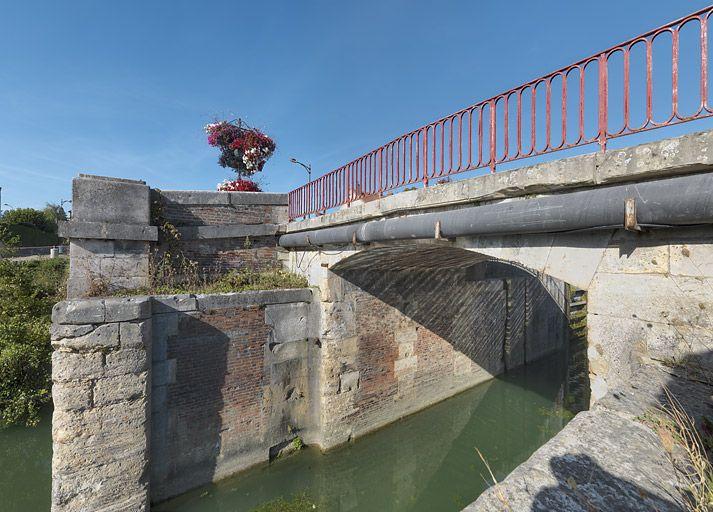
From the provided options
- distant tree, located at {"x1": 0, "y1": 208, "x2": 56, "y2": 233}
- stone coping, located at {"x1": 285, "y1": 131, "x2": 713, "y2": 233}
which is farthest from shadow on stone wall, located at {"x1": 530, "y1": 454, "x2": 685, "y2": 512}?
distant tree, located at {"x1": 0, "y1": 208, "x2": 56, "y2": 233}

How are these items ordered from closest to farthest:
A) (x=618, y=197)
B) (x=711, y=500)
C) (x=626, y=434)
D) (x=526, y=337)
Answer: (x=711, y=500) < (x=626, y=434) < (x=618, y=197) < (x=526, y=337)

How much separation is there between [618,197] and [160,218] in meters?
7.62

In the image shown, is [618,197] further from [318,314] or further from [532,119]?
[318,314]

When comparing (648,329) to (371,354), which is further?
(371,354)

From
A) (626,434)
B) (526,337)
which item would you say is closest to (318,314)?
(626,434)

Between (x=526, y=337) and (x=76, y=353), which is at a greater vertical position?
(x=76, y=353)

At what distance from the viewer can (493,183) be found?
3422 millimetres

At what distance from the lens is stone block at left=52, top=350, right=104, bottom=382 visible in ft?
15.2

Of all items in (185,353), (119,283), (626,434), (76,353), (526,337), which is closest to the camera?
(626,434)

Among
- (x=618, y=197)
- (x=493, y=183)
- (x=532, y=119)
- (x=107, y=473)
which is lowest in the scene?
(x=107, y=473)

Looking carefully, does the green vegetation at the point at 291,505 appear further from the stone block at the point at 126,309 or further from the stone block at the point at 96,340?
the stone block at the point at 126,309

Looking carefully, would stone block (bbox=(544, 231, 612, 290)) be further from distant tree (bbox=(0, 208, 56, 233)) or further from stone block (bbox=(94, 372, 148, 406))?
distant tree (bbox=(0, 208, 56, 233))

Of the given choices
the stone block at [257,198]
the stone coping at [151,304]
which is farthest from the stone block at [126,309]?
the stone block at [257,198]

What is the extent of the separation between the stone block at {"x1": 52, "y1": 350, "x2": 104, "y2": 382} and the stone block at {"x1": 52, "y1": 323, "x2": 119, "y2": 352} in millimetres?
96
